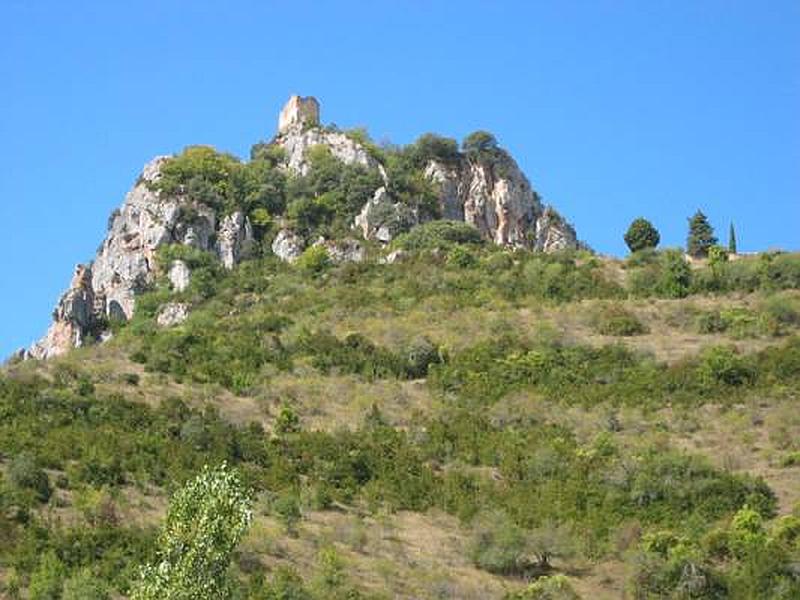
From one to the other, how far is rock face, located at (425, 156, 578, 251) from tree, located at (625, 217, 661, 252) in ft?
20.0

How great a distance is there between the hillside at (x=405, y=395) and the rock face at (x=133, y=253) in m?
0.19

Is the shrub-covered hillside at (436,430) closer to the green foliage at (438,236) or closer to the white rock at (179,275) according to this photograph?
the white rock at (179,275)

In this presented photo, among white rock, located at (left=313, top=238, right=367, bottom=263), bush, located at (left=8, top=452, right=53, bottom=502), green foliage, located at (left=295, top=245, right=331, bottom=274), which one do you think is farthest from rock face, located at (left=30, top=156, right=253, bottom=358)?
bush, located at (left=8, top=452, right=53, bottom=502)

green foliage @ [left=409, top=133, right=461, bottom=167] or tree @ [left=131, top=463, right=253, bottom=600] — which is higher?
green foliage @ [left=409, top=133, right=461, bottom=167]

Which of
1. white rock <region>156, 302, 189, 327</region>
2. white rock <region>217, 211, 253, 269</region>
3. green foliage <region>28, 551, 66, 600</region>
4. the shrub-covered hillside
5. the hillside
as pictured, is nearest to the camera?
green foliage <region>28, 551, 66, 600</region>

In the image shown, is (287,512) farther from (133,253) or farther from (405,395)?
(133,253)

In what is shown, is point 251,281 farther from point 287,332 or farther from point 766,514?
point 766,514

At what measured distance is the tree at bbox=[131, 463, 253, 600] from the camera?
106 feet

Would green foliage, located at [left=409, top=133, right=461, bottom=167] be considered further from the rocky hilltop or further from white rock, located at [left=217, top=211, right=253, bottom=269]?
white rock, located at [left=217, top=211, right=253, bottom=269]

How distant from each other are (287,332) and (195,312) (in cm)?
748

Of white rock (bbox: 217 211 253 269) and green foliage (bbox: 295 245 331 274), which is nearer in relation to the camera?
green foliage (bbox: 295 245 331 274)

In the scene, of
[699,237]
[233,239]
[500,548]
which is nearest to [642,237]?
[699,237]

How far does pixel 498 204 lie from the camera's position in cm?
9956

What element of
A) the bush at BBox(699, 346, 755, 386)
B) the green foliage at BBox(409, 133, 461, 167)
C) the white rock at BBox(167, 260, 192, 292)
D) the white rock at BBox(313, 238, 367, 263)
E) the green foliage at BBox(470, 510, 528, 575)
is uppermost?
the green foliage at BBox(409, 133, 461, 167)
